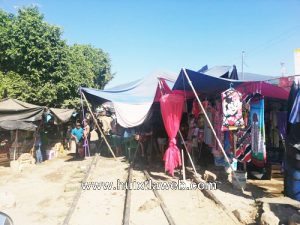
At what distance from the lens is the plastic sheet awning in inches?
483

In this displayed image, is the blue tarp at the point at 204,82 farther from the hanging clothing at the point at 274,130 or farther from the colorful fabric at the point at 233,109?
the hanging clothing at the point at 274,130

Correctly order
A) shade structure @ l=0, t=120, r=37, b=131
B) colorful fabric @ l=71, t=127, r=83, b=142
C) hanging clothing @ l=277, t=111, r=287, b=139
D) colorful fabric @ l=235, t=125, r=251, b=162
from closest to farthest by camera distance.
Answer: colorful fabric @ l=235, t=125, r=251, b=162
hanging clothing @ l=277, t=111, r=287, b=139
shade structure @ l=0, t=120, r=37, b=131
colorful fabric @ l=71, t=127, r=83, b=142

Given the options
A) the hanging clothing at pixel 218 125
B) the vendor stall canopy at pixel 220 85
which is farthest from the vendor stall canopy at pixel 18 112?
the hanging clothing at pixel 218 125

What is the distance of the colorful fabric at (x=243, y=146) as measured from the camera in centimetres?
832

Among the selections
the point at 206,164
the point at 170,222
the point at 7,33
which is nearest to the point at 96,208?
the point at 170,222

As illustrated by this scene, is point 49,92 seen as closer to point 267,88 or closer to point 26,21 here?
point 26,21

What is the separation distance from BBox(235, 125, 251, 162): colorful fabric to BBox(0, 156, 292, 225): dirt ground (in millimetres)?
909

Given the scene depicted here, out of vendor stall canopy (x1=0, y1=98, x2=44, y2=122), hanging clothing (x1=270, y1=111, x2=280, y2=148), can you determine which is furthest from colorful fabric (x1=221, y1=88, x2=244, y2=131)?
vendor stall canopy (x1=0, y1=98, x2=44, y2=122)

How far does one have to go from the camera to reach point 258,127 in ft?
25.6

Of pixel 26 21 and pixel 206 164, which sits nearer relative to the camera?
pixel 206 164

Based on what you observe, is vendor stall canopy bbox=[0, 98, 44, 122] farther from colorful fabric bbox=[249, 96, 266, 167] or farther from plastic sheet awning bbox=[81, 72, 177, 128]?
colorful fabric bbox=[249, 96, 266, 167]

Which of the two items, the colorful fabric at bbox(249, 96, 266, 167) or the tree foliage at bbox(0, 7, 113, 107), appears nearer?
the colorful fabric at bbox(249, 96, 266, 167)

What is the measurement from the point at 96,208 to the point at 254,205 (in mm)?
3749

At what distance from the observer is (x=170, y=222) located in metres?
6.16
